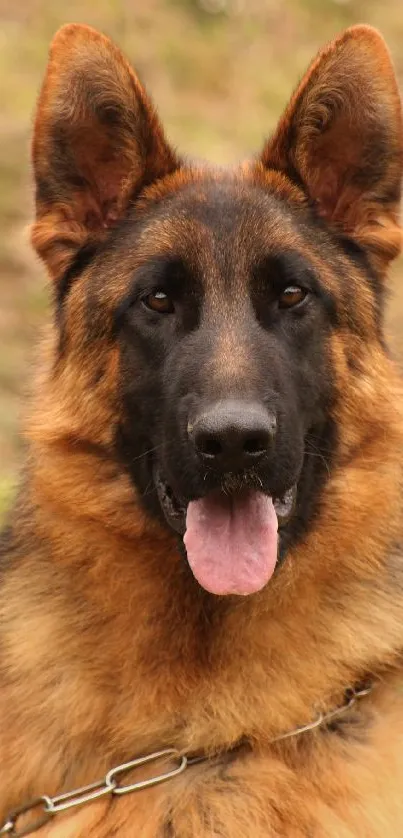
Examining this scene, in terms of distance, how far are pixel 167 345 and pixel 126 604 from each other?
92cm

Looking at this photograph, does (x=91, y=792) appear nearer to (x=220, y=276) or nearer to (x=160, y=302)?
(x=160, y=302)

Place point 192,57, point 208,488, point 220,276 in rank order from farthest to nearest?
point 192,57 < point 220,276 < point 208,488

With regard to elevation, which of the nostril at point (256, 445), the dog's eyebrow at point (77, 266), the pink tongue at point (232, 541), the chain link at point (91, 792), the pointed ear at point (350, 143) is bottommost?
the chain link at point (91, 792)

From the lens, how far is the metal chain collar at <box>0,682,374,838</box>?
11.7 feet

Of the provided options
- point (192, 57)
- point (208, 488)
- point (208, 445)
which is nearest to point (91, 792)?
point (208, 488)

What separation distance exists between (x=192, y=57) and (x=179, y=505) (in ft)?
37.9

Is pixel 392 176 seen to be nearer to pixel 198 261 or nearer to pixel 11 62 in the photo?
pixel 198 261

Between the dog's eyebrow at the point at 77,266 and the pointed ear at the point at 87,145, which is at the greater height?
the pointed ear at the point at 87,145

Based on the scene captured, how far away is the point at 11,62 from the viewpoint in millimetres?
13453

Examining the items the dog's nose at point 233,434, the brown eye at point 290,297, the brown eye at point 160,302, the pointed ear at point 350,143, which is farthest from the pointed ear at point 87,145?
the dog's nose at point 233,434

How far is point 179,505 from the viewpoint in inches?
143

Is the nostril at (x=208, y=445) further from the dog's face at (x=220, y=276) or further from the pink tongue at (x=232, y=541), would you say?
the pink tongue at (x=232, y=541)

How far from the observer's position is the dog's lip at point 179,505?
3567mm

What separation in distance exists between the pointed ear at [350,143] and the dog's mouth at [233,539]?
43.5 inches
